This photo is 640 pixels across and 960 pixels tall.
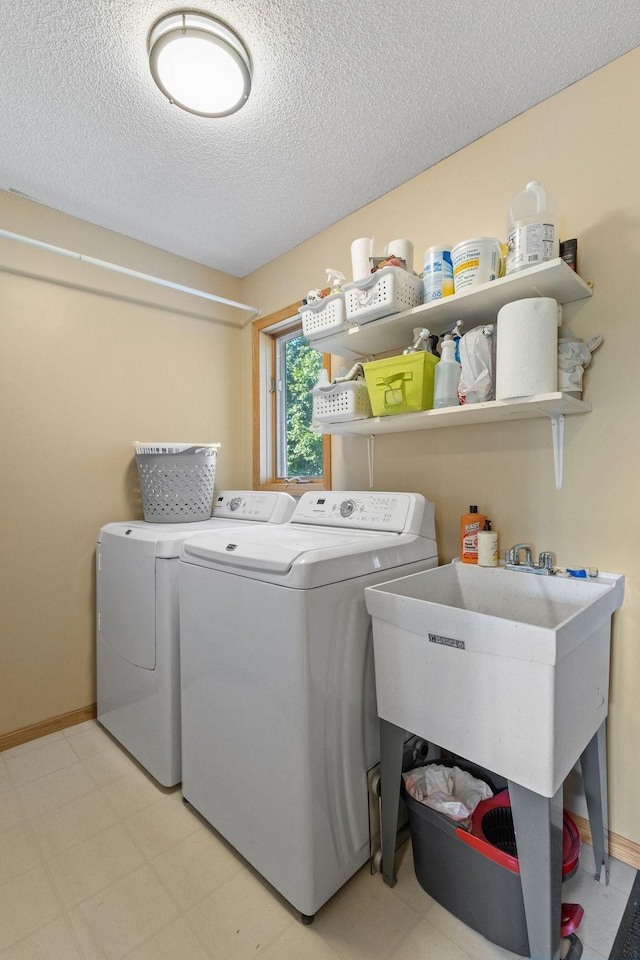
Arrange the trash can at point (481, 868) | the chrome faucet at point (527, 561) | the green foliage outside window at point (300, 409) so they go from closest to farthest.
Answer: the trash can at point (481, 868) → the chrome faucet at point (527, 561) → the green foliage outside window at point (300, 409)

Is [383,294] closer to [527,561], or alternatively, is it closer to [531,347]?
[531,347]

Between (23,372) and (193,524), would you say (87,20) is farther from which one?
(193,524)

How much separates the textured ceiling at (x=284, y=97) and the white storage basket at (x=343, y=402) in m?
0.92

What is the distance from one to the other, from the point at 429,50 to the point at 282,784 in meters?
2.18

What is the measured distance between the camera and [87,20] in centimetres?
124

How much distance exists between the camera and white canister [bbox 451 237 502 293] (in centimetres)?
141

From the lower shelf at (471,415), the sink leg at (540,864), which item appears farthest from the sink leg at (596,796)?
the lower shelf at (471,415)

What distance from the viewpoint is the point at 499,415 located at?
1.53m

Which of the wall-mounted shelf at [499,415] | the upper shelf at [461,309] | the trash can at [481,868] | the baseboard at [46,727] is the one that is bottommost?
the baseboard at [46,727]

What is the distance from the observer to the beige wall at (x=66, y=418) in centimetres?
198

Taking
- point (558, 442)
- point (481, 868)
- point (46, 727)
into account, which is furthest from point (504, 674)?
point (46, 727)

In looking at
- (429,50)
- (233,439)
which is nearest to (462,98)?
(429,50)

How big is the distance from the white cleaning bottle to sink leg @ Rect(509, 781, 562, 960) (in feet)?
3.62

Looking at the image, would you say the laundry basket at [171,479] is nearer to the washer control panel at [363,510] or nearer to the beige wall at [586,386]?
the washer control panel at [363,510]
